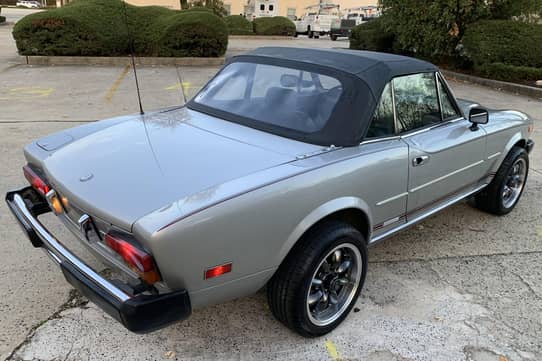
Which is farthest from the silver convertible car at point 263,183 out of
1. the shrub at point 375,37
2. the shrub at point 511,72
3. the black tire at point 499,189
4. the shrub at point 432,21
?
the shrub at point 375,37

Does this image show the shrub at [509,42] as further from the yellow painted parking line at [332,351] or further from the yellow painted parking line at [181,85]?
the yellow painted parking line at [332,351]

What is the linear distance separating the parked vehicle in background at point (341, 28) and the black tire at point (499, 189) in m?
28.7

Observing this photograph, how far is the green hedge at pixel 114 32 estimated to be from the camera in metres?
13.1

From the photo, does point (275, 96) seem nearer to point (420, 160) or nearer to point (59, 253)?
point (420, 160)

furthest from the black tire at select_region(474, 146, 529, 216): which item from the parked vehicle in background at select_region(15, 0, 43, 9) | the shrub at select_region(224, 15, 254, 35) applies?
the parked vehicle in background at select_region(15, 0, 43, 9)

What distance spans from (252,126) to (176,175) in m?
0.82

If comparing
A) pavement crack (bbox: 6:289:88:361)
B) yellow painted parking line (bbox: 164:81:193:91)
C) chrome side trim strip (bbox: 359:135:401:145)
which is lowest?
pavement crack (bbox: 6:289:88:361)

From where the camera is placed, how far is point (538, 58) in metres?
11.9

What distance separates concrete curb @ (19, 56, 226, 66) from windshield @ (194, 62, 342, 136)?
36.3 ft

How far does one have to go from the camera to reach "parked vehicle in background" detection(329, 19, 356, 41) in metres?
31.0

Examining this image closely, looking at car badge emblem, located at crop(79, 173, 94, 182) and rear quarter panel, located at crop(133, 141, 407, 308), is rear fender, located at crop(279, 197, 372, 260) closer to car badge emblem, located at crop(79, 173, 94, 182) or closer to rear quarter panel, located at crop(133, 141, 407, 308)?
rear quarter panel, located at crop(133, 141, 407, 308)

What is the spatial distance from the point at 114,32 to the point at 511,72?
11.3 m

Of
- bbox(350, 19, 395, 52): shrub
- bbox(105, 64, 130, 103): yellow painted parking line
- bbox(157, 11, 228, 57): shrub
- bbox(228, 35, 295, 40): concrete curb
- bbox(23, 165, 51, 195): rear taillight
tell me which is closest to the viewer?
bbox(23, 165, 51, 195): rear taillight

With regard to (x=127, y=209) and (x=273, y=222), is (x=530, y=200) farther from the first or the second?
(x=127, y=209)
